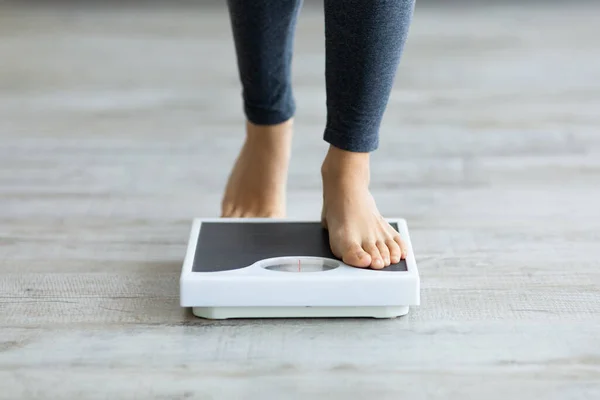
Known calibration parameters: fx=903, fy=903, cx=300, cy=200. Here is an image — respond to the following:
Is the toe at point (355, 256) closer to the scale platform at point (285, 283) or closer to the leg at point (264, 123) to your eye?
the scale platform at point (285, 283)

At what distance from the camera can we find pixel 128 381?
3.32 ft

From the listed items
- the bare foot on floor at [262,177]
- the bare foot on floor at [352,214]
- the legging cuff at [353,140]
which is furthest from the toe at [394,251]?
the bare foot on floor at [262,177]

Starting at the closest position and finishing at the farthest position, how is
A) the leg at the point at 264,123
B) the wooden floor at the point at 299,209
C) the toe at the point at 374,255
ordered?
the wooden floor at the point at 299,209
the toe at the point at 374,255
the leg at the point at 264,123

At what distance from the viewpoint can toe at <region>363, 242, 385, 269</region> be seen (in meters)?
1.14

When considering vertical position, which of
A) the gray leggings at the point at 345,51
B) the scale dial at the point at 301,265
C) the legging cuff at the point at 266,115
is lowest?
the scale dial at the point at 301,265

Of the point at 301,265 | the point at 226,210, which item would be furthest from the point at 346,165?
the point at 226,210

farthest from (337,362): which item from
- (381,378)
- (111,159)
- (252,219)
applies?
(111,159)

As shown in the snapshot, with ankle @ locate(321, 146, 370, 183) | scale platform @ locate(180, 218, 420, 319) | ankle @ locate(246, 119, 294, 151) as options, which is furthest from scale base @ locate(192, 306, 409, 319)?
ankle @ locate(246, 119, 294, 151)

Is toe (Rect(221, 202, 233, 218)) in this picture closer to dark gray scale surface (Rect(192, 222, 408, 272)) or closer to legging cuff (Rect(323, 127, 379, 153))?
dark gray scale surface (Rect(192, 222, 408, 272))

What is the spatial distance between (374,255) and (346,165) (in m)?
0.13

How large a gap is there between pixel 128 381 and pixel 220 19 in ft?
6.59

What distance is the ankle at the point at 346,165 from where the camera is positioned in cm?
120

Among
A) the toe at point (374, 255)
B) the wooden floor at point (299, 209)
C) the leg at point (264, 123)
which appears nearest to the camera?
the wooden floor at point (299, 209)

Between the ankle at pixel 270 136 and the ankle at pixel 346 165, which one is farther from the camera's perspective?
the ankle at pixel 270 136
